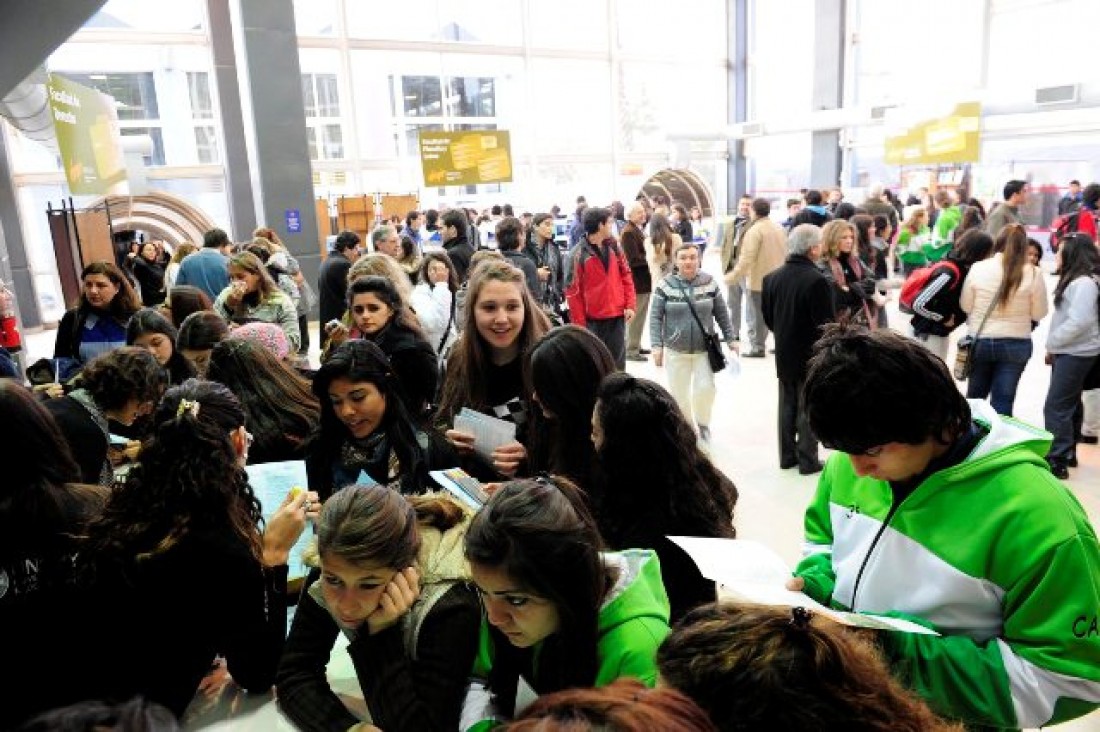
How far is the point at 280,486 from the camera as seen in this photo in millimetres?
2262

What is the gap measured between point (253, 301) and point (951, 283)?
4575 millimetres

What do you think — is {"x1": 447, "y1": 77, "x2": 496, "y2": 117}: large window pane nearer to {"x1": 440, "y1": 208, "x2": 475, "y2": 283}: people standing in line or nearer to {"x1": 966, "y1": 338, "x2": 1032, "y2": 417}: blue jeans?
{"x1": 440, "y1": 208, "x2": 475, "y2": 283}: people standing in line

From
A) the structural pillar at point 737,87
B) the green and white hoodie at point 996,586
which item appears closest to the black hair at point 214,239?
the green and white hoodie at point 996,586

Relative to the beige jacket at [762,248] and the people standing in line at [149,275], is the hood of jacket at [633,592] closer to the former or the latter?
the beige jacket at [762,248]

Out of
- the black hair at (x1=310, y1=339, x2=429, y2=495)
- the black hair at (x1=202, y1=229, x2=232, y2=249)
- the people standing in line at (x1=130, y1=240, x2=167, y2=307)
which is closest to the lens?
the black hair at (x1=310, y1=339, x2=429, y2=495)

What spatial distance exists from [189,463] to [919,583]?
164cm

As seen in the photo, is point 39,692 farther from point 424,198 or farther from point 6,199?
point 424,198

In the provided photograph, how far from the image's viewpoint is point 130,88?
13.5 meters

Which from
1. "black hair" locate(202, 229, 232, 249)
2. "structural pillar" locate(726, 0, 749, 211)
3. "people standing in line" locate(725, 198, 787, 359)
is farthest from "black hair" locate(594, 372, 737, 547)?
"structural pillar" locate(726, 0, 749, 211)

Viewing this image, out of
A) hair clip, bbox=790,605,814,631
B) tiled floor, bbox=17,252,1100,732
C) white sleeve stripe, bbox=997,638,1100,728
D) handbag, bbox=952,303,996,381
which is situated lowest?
tiled floor, bbox=17,252,1100,732

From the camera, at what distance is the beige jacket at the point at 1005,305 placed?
4453 mm

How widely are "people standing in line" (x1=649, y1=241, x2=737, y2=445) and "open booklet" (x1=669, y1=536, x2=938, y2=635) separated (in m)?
3.61

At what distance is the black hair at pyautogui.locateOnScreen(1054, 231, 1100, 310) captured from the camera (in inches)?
169

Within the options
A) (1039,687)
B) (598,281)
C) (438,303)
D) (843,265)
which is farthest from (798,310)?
(1039,687)
